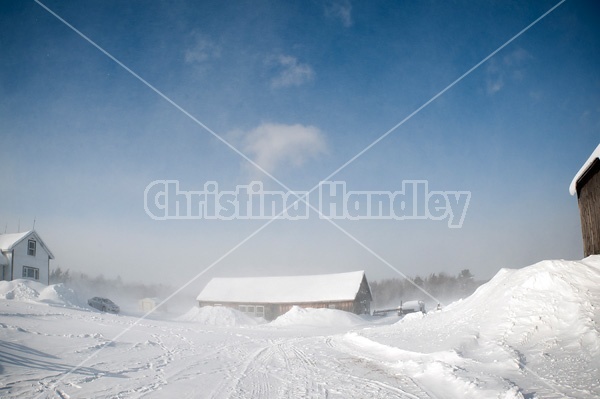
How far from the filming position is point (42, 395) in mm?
6297

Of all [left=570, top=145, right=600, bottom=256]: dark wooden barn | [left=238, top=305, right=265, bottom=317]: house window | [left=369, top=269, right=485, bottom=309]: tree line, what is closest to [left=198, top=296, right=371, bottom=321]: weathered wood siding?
[left=238, top=305, right=265, bottom=317]: house window

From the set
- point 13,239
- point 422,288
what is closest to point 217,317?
point 13,239

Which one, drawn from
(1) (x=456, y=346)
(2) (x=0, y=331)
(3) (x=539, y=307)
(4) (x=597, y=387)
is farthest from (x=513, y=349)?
(2) (x=0, y=331)

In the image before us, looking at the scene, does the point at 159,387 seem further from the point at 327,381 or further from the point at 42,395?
the point at 327,381

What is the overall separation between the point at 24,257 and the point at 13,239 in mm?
1960

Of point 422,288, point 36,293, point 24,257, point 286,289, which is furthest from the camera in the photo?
point 422,288

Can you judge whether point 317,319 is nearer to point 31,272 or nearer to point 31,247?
point 31,272

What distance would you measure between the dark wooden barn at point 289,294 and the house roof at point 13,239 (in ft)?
64.4

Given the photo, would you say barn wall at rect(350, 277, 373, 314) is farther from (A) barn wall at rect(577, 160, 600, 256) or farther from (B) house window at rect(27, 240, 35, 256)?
(B) house window at rect(27, 240, 35, 256)

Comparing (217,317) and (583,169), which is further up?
(583,169)

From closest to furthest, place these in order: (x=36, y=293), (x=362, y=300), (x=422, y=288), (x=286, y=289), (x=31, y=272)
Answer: (x=36, y=293)
(x=31, y=272)
(x=362, y=300)
(x=286, y=289)
(x=422, y=288)

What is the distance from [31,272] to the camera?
33.0m

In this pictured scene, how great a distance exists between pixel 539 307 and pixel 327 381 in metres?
7.10

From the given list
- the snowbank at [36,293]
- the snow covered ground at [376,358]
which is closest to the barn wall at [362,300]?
the snow covered ground at [376,358]
